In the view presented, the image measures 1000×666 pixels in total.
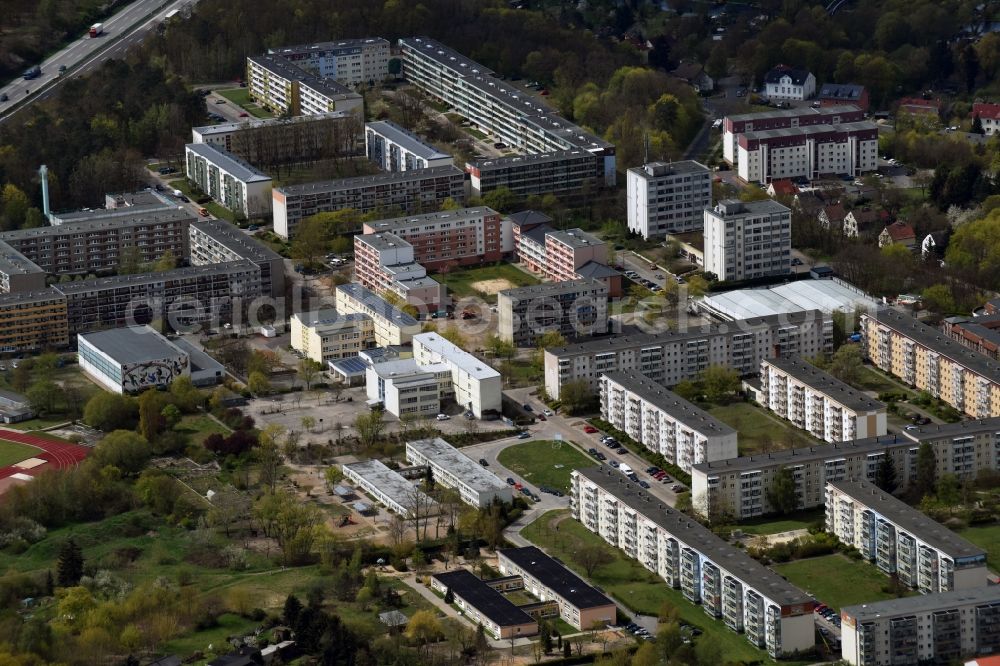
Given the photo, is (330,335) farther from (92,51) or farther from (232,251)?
(92,51)

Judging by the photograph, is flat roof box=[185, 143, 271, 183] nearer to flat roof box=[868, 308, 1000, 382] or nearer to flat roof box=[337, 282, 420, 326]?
flat roof box=[337, 282, 420, 326]

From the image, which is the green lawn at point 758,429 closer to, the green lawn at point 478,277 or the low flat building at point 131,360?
the green lawn at point 478,277

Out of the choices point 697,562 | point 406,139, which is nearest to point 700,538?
point 697,562

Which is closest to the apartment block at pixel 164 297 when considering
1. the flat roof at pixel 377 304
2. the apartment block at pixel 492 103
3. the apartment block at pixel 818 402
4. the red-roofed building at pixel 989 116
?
the flat roof at pixel 377 304

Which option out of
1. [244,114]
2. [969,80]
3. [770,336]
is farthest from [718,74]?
[770,336]

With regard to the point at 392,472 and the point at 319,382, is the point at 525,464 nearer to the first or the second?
the point at 392,472
